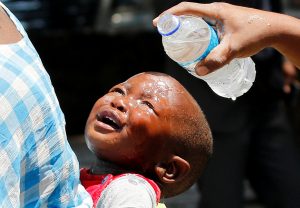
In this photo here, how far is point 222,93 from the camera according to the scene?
9.34 feet

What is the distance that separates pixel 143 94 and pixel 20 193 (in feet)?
2.29

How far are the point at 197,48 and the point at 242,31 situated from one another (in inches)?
8.6

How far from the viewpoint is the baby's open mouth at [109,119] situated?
2572 millimetres

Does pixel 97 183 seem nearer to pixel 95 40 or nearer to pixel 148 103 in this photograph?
pixel 148 103

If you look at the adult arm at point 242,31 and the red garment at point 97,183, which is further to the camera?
the red garment at point 97,183

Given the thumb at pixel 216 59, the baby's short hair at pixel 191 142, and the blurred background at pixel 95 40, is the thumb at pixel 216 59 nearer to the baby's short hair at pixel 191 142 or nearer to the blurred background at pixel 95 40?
the baby's short hair at pixel 191 142

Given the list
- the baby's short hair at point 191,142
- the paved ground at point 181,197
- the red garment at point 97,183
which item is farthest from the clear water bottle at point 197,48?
the paved ground at point 181,197

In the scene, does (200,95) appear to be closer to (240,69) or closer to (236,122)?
(236,122)

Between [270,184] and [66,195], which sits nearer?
[66,195]

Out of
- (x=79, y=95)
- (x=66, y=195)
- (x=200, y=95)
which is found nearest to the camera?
(x=66, y=195)

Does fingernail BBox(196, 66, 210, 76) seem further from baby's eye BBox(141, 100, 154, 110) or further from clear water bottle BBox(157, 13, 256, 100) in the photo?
baby's eye BBox(141, 100, 154, 110)

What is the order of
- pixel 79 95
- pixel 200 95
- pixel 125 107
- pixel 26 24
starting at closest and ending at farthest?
pixel 125 107 → pixel 200 95 → pixel 26 24 → pixel 79 95

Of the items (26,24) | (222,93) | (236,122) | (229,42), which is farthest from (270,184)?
(26,24)

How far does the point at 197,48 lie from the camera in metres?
2.44
